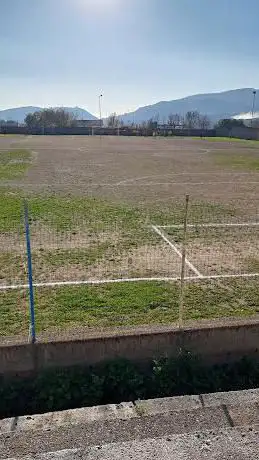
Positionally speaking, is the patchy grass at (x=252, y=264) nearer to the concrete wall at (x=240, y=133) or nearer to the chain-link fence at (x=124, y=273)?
the chain-link fence at (x=124, y=273)

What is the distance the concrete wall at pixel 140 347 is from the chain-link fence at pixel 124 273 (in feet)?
0.99

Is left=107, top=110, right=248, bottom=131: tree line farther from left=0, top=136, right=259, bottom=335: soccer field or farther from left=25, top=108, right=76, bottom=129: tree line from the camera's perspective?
left=0, top=136, right=259, bottom=335: soccer field

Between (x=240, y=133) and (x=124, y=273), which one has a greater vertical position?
(x=240, y=133)

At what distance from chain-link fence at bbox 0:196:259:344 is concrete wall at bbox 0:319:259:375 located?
30 cm

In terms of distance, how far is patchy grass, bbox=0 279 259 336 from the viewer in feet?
16.6

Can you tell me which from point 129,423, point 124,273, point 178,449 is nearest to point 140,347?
point 129,423

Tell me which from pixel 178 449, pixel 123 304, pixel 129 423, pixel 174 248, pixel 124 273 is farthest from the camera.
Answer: pixel 174 248

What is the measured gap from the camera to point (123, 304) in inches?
217

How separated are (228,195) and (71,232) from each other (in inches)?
295

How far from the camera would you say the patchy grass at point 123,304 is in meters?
5.05

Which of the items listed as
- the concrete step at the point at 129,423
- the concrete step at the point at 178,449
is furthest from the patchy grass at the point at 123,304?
the concrete step at the point at 178,449

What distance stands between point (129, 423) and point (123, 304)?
6.88ft

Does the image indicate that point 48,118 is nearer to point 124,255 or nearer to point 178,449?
point 124,255

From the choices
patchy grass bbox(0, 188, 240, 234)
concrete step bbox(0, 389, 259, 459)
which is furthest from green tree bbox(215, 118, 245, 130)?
concrete step bbox(0, 389, 259, 459)
